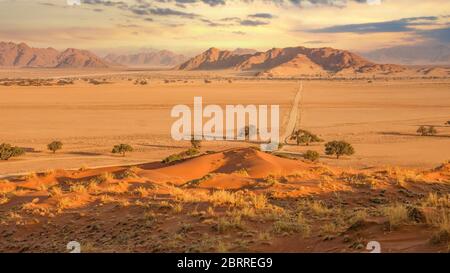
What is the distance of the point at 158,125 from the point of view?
45875mm

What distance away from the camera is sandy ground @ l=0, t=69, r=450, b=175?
1177 inches

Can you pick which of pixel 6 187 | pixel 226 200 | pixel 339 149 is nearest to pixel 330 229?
pixel 226 200

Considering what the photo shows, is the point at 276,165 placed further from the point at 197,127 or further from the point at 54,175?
the point at 197,127

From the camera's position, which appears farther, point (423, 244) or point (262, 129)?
point (262, 129)

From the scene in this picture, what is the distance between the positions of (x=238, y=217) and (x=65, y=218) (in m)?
4.82

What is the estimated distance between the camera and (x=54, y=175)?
68.8 feet

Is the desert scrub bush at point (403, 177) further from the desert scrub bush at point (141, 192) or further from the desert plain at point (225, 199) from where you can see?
the desert scrub bush at point (141, 192)

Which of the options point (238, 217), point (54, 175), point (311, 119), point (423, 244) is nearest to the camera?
point (423, 244)

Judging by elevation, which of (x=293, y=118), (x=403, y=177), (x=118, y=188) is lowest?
(x=293, y=118)

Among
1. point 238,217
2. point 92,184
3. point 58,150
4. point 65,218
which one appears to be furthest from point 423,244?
point 58,150

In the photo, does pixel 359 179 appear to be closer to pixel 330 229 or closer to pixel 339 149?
pixel 330 229

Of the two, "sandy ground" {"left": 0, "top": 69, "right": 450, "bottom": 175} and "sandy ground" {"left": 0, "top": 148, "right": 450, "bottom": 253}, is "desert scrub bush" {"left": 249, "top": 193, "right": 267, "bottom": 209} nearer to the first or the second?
"sandy ground" {"left": 0, "top": 148, "right": 450, "bottom": 253}

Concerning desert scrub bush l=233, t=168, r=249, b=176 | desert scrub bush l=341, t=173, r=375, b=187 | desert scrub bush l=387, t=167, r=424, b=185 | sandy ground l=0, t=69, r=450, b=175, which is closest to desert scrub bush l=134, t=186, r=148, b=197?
desert scrub bush l=233, t=168, r=249, b=176
